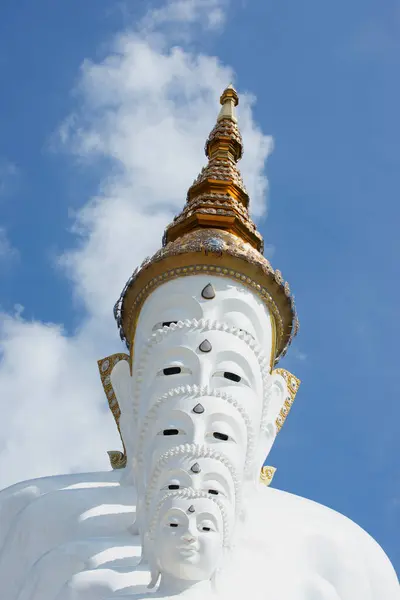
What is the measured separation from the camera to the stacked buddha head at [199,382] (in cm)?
594

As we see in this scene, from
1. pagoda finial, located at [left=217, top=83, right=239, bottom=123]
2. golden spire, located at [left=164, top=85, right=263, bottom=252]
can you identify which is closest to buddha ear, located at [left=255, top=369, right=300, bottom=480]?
golden spire, located at [left=164, top=85, right=263, bottom=252]

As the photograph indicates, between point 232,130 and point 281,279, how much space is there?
9.60ft

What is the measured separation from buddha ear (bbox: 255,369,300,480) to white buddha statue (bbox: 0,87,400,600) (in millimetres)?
16

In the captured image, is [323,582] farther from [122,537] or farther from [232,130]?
[232,130]

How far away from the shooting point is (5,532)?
7.61 m

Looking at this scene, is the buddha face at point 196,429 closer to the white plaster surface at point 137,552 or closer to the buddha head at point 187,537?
the buddha head at point 187,537

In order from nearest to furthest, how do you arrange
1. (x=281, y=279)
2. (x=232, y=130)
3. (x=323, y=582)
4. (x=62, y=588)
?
(x=62, y=588), (x=323, y=582), (x=281, y=279), (x=232, y=130)

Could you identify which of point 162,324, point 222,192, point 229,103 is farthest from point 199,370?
point 229,103

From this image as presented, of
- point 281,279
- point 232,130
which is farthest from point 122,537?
point 232,130

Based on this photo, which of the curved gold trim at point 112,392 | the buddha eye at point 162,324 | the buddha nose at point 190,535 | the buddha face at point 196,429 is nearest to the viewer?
the buddha nose at point 190,535

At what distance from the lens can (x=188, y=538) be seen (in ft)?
19.0

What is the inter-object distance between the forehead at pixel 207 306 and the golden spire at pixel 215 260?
6cm

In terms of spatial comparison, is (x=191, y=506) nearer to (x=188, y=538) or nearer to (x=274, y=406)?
(x=188, y=538)

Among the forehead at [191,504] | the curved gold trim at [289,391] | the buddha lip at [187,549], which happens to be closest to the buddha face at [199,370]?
the forehead at [191,504]
